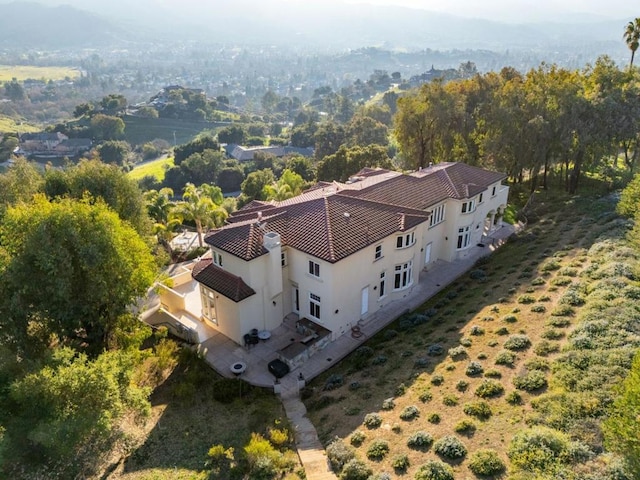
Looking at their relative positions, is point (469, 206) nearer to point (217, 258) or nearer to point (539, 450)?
point (217, 258)

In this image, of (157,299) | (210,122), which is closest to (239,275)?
(157,299)

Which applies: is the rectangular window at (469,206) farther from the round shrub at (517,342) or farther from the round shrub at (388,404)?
the round shrub at (388,404)

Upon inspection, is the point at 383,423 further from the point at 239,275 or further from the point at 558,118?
the point at 558,118

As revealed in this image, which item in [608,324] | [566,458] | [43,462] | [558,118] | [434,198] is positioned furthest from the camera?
[558,118]

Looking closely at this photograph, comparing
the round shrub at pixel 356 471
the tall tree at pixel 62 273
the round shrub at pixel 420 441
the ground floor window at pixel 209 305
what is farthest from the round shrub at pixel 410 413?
the tall tree at pixel 62 273

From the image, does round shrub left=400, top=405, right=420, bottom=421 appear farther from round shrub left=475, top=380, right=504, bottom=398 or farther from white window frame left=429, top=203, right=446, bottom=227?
white window frame left=429, top=203, right=446, bottom=227

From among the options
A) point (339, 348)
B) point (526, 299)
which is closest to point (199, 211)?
point (339, 348)
